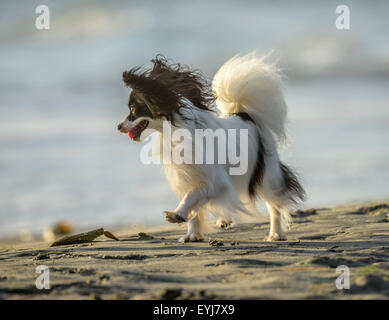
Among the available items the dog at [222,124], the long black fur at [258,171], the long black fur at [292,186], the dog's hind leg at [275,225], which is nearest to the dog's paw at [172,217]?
the dog at [222,124]

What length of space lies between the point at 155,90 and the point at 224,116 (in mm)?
1008

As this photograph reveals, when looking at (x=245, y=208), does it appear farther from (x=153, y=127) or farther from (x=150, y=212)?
(x=150, y=212)

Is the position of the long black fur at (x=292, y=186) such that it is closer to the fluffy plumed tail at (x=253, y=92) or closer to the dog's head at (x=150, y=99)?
the fluffy plumed tail at (x=253, y=92)

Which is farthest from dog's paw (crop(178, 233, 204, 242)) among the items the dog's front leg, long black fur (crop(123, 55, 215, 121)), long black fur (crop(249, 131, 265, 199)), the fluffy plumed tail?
the fluffy plumed tail

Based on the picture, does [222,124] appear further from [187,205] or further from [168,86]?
[187,205]

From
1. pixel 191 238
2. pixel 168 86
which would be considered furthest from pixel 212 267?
pixel 168 86

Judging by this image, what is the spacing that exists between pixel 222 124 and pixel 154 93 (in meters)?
0.74

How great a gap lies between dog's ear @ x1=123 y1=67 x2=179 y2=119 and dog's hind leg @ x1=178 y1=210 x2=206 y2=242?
43.2 inches

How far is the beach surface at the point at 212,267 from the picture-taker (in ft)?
11.1

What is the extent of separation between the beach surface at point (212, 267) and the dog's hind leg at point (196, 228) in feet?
0.41

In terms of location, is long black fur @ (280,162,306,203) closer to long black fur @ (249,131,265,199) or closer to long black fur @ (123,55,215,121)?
long black fur @ (249,131,265,199)

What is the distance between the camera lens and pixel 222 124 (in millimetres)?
5629

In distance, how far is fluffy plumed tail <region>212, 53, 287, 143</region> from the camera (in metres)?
6.09
